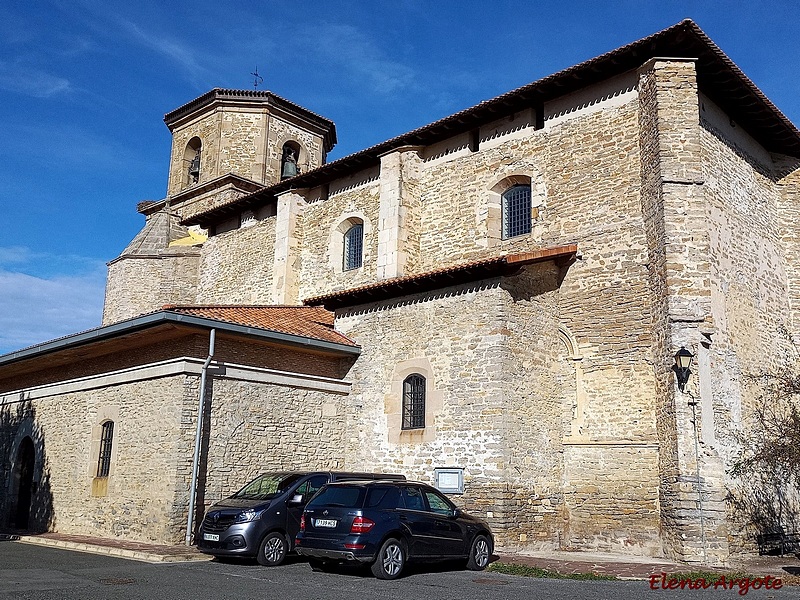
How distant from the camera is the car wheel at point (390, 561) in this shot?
9.88 meters

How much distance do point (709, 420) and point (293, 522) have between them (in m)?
7.41

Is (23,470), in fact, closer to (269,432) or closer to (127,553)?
(269,432)

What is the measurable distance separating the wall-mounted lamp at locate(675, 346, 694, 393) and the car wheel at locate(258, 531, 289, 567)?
7363mm

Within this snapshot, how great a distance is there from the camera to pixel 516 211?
17.4 m

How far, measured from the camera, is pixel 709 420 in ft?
42.9

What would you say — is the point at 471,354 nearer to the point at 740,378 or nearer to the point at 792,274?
the point at 740,378

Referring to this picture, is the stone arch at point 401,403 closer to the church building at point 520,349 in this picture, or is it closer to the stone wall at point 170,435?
the church building at point 520,349

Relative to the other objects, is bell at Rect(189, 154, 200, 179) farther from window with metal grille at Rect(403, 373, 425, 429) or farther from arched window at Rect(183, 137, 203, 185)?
window with metal grille at Rect(403, 373, 425, 429)

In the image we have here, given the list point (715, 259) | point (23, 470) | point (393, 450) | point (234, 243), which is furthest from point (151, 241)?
point (715, 259)

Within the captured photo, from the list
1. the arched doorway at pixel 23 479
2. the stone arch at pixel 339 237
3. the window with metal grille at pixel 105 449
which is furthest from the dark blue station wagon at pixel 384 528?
the arched doorway at pixel 23 479

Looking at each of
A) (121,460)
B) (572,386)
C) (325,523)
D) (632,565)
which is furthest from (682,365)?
(121,460)

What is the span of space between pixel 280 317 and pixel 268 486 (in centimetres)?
526

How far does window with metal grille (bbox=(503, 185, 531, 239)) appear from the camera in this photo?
1709 centimetres

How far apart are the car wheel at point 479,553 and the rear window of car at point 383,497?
A: 63.7 inches
